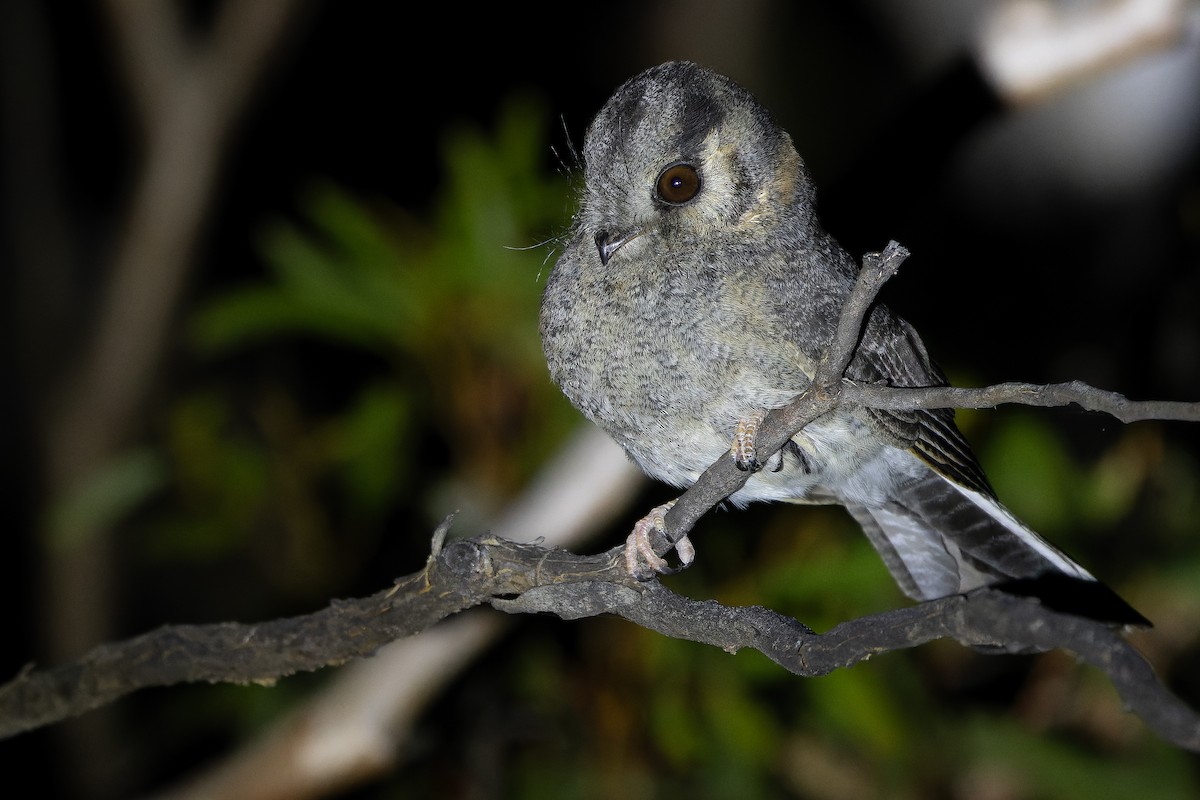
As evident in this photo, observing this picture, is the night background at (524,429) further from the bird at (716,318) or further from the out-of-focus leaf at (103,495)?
the bird at (716,318)

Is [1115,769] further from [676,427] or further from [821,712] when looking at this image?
[676,427]

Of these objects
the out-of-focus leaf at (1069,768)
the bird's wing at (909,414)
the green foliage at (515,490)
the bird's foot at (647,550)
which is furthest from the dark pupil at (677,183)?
the out-of-focus leaf at (1069,768)

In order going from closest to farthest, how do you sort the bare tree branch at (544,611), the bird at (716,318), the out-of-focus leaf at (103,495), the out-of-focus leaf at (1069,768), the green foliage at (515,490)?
the bare tree branch at (544,611)
the bird at (716,318)
the out-of-focus leaf at (1069,768)
the green foliage at (515,490)
the out-of-focus leaf at (103,495)

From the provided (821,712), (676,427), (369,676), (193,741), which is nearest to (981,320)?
(821,712)

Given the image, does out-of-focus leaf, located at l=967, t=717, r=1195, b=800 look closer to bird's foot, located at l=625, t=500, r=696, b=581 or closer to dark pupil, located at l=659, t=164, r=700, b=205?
bird's foot, located at l=625, t=500, r=696, b=581

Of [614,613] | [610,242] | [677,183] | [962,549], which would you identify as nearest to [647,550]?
[614,613]

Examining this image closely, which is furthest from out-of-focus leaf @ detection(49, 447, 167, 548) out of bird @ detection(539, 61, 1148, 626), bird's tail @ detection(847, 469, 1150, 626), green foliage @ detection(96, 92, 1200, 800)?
bird's tail @ detection(847, 469, 1150, 626)

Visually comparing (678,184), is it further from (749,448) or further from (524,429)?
(524,429)
